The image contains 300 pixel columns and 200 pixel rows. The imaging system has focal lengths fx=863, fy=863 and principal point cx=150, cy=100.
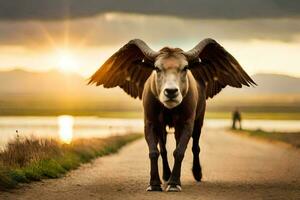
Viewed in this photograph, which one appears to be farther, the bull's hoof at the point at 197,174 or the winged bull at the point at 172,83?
the bull's hoof at the point at 197,174

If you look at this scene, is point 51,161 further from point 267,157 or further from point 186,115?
point 267,157

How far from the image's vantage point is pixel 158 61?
14.9 meters

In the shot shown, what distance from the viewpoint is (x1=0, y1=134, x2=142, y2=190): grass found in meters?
16.0

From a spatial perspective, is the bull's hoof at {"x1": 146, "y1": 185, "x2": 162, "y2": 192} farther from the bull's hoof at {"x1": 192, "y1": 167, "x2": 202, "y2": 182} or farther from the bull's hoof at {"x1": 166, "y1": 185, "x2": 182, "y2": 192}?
the bull's hoof at {"x1": 192, "y1": 167, "x2": 202, "y2": 182}

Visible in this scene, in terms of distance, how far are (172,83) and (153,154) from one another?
1657 millimetres

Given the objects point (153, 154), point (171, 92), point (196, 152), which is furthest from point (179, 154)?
point (196, 152)

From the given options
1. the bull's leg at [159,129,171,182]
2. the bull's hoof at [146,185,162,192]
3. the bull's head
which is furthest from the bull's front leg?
the bull's head

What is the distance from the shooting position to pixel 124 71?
18.0 meters

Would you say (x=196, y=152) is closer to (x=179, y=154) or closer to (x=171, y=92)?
(x=179, y=154)

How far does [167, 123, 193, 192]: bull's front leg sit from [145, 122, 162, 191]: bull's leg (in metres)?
0.24

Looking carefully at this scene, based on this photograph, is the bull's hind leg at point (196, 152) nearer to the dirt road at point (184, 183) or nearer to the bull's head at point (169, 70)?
the dirt road at point (184, 183)

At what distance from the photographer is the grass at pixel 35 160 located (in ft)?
52.6

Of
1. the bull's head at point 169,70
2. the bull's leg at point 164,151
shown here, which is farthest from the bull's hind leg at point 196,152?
the bull's head at point 169,70

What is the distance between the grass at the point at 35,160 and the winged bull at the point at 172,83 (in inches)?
83.9
